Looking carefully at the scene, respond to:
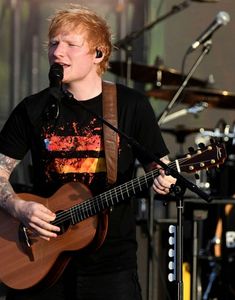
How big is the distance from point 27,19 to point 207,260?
9.43 ft

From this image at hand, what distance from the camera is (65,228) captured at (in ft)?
11.9

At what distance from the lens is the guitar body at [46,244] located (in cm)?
354

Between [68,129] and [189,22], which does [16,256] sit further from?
[189,22]

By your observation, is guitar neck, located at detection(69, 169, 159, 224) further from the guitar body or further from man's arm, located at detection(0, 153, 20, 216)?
man's arm, located at detection(0, 153, 20, 216)

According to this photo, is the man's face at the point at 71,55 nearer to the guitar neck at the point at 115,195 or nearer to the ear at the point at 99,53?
the ear at the point at 99,53

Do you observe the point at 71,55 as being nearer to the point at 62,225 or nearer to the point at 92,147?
the point at 92,147

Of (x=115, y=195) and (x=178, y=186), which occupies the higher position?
(x=178, y=186)

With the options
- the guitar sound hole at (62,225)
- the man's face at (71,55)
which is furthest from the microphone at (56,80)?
the guitar sound hole at (62,225)

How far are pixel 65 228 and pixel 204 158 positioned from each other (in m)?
0.74

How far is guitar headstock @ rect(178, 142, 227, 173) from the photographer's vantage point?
130 inches

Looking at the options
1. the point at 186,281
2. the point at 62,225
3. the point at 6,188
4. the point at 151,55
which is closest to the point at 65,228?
the point at 62,225

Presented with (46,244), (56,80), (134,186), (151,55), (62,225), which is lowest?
(151,55)

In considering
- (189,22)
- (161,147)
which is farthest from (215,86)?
(161,147)

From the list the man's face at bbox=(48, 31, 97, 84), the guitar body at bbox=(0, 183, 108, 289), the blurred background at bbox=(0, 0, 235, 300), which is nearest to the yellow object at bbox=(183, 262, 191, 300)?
the blurred background at bbox=(0, 0, 235, 300)
